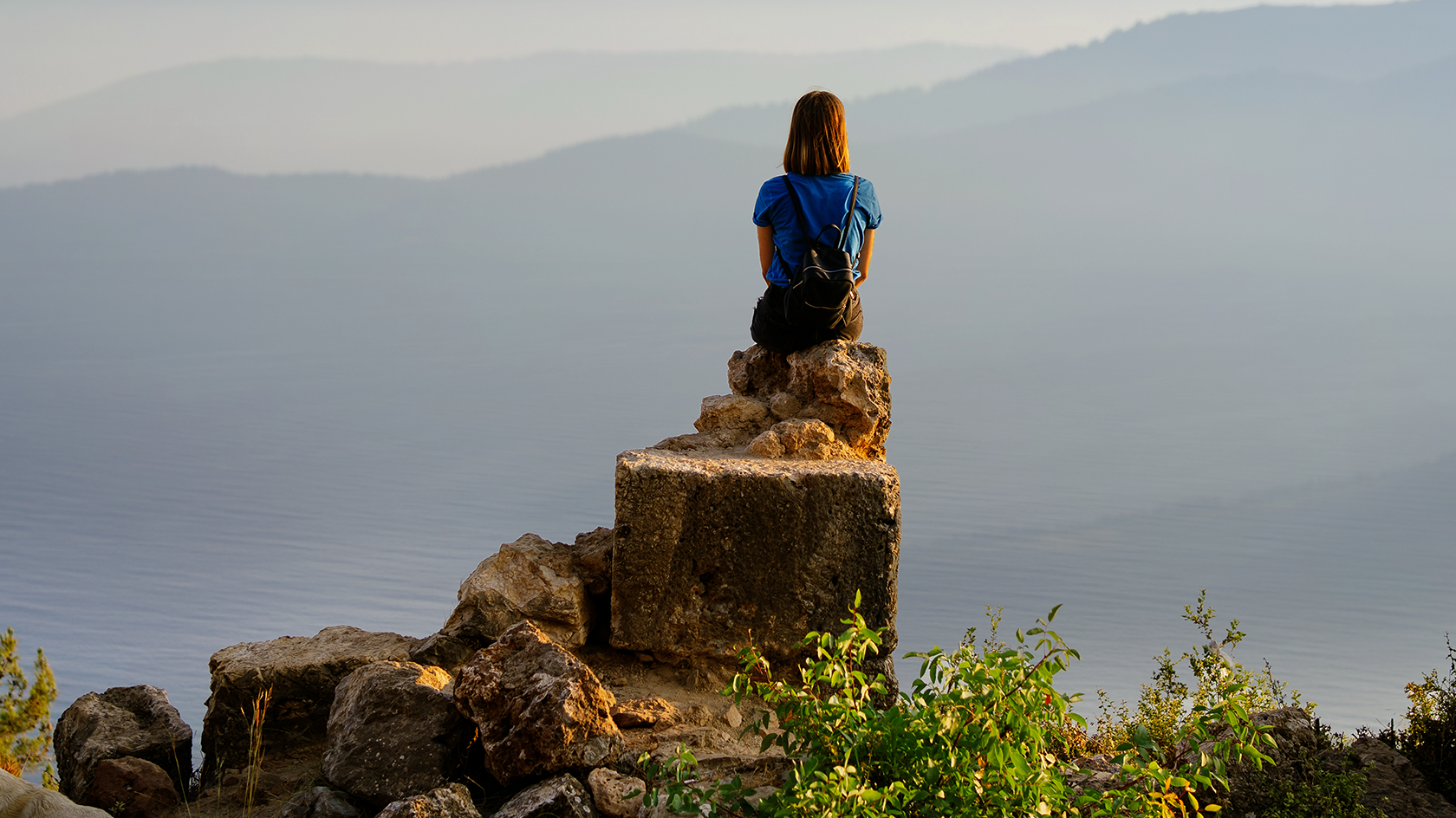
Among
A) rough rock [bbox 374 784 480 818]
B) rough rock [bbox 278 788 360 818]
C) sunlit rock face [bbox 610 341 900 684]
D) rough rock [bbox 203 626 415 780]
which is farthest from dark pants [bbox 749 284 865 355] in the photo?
rough rock [bbox 278 788 360 818]

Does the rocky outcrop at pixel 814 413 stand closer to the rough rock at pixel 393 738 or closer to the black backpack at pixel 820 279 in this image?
the black backpack at pixel 820 279

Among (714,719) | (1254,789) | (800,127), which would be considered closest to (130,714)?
(714,719)

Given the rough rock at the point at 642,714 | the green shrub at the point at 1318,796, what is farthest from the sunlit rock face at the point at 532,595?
the green shrub at the point at 1318,796

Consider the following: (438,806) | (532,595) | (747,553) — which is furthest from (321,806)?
(747,553)

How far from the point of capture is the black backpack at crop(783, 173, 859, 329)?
5027 mm

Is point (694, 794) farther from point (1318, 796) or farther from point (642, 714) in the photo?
point (1318, 796)

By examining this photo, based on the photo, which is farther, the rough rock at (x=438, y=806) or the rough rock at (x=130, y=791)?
the rough rock at (x=130, y=791)

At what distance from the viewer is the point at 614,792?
3.69m

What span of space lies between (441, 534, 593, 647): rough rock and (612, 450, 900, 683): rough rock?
0.31m

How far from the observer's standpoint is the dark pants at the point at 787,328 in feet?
17.2

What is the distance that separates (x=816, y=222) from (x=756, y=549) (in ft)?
5.29

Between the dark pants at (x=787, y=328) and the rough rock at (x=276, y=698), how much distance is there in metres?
2.24

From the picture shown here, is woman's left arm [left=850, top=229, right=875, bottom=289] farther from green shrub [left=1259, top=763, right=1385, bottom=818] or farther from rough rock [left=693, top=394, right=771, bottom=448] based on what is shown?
green shrub [left=1259, top=763, right=1385, bottom=818]

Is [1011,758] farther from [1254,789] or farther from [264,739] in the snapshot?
[264,739]
